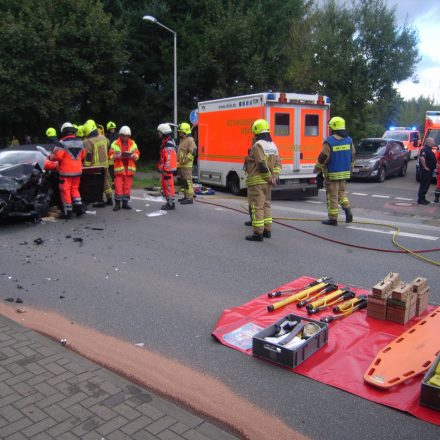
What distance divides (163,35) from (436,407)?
26.0m

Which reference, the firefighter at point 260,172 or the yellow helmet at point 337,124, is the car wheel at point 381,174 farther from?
the firefighter at point 260,172

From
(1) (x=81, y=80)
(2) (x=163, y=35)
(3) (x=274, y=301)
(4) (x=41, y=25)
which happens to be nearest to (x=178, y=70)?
(2) (x=163, y=35)

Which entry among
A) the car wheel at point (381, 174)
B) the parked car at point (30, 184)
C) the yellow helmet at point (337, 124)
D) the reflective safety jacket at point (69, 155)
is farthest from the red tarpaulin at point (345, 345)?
the car wheel at point (381, 174)

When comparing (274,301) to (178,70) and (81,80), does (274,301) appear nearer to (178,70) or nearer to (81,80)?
(81,80)

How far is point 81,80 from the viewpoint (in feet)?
69.6

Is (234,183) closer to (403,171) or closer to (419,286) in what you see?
(419,286)

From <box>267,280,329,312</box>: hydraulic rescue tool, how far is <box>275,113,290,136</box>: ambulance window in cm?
791

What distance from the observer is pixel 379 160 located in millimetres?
Result: 18984

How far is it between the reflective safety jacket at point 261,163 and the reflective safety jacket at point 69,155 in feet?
12.2

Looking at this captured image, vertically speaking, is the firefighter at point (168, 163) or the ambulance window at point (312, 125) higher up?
the ambulance window at point (312, 125)

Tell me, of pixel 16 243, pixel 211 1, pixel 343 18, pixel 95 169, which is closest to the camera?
pixel 16 243

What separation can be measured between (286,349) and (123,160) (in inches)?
306

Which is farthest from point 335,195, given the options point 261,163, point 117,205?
point 117,205

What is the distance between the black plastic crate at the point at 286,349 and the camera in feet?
12.7
